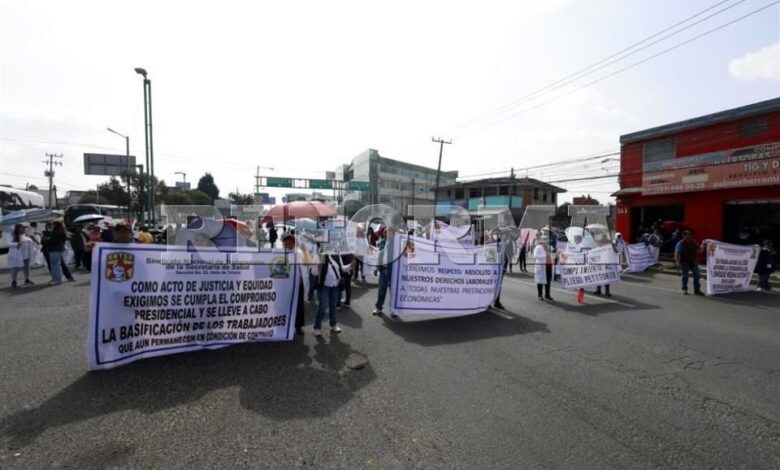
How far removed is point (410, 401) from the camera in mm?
3889

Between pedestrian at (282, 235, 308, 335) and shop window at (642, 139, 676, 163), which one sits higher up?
shop window at (642, 139, 676, 163)

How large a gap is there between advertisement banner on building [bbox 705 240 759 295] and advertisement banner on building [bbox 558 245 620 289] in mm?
2546

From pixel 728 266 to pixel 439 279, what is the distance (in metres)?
8.67

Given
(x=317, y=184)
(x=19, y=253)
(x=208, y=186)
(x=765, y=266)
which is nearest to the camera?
(x=19, y=253)

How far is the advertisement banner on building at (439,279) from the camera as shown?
7066 millimetres

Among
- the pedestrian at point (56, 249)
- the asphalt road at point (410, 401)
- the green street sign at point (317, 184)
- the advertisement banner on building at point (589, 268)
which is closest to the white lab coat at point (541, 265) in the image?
the advertisement banner on building at point (589, 268)

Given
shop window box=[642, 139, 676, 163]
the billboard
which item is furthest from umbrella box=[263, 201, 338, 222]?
the billboard

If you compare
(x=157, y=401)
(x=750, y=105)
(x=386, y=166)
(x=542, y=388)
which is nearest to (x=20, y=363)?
(x=157, y=401)

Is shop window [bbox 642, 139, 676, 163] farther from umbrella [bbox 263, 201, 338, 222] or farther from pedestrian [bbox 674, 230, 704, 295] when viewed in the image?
umbrella [bbox 263, 201, 338, 222]

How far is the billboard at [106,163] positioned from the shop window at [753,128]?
1636 inches

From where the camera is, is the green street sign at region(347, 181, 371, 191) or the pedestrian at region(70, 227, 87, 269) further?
the green street sign at region(347, 181, 371, 191)

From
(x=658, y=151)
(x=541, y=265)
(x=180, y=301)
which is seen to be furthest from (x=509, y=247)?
(x=180, y=301)

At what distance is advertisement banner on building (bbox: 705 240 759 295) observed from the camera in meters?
10.2

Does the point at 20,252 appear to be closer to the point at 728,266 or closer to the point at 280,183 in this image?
the point at 728,266
